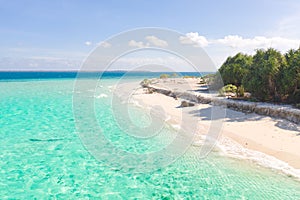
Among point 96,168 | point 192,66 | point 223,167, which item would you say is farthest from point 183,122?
point 96,168

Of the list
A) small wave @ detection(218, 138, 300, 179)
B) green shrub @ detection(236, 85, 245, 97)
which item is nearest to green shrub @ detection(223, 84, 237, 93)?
green shrub @ detection(236, 85, 245, 97)

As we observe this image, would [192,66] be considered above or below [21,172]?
above

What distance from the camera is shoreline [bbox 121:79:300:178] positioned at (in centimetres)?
920

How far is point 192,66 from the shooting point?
1247 cm

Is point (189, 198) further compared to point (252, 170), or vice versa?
point (252, 170)

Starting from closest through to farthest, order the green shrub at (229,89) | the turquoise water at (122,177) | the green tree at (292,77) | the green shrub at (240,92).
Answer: the turquoise water at (122,177) < the green tree at (292,77) < the green shrub at (240,92) < the green shrub at (229,89)

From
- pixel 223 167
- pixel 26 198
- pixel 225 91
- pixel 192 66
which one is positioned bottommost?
pixel 26 198

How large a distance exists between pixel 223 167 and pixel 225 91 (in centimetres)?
1534

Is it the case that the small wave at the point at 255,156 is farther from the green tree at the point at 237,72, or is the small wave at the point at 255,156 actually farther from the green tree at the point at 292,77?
the green tree at the point at 237,72

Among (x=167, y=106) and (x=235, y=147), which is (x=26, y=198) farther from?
(x=167, y=106)

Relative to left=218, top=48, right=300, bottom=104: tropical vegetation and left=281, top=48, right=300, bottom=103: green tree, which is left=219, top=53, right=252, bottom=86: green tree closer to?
left=218, top=48, right=300, bottom=104: tropical vegetation

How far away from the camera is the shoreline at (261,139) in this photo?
9199mm

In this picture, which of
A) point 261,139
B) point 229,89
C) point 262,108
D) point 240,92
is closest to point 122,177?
point 261,139

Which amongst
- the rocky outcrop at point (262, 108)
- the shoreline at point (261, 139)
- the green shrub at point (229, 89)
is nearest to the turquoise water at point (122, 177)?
the shoreline at point (261, 139)
